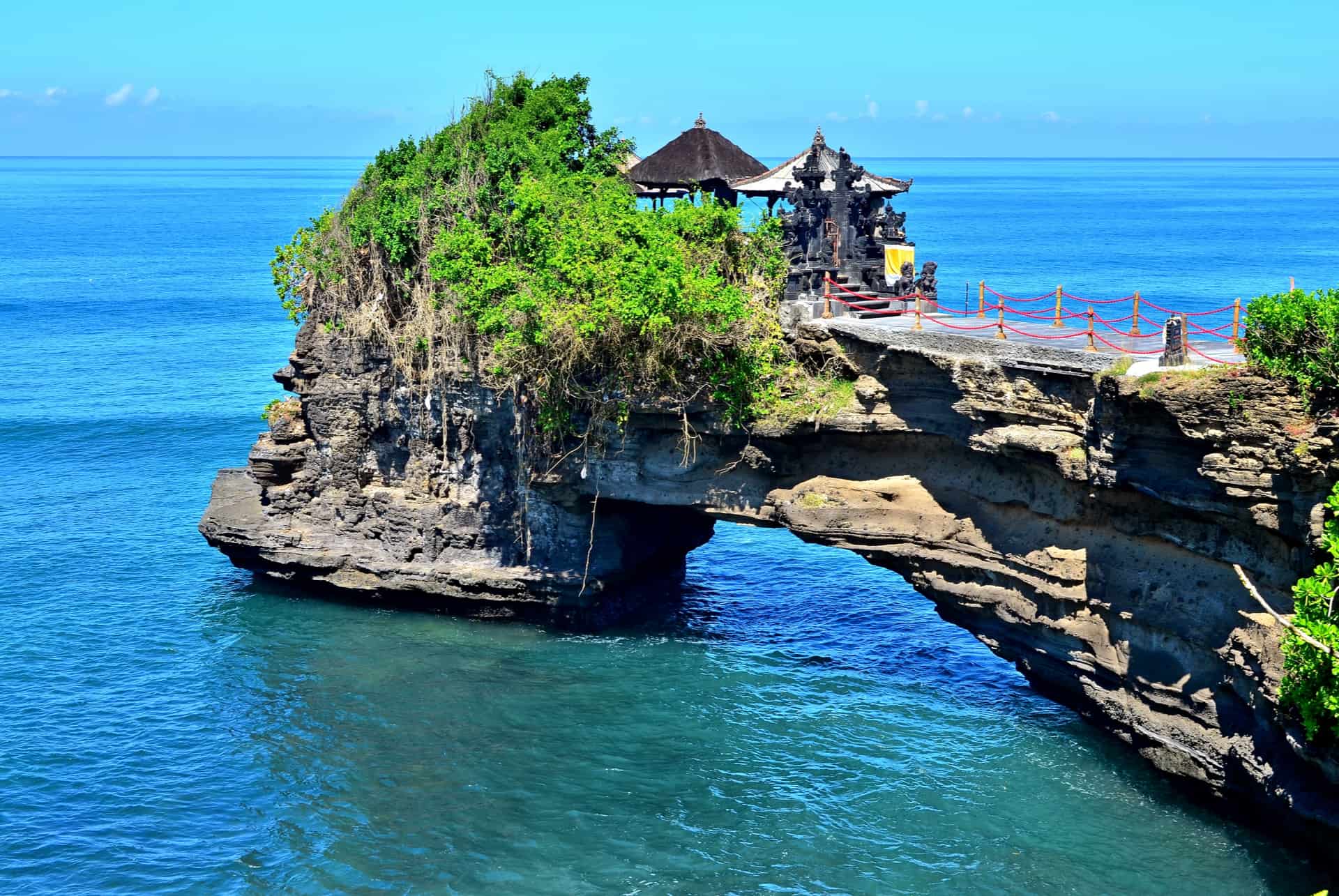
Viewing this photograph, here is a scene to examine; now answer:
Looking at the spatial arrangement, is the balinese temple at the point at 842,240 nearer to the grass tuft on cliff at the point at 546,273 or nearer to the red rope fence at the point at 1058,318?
the red rope fence at the point at 1058,318

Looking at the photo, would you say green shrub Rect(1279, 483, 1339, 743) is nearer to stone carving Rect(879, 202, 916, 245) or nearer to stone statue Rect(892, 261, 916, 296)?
stone statue Rect(892, 261, 916, 296)

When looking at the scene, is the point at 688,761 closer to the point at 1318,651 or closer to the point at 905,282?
the point at 1318,651

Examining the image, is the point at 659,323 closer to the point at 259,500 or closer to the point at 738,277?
the point at 738,277

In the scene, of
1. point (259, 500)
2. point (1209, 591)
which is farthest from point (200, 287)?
point (1209, 591)

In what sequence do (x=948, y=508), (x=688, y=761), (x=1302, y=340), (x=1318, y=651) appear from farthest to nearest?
(x=948, y=508) → (x=688, y=761) → (x=1302, y=340) → (x=1318, y=651)

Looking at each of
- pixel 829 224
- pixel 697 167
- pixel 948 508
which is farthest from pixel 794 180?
pixel 948 508

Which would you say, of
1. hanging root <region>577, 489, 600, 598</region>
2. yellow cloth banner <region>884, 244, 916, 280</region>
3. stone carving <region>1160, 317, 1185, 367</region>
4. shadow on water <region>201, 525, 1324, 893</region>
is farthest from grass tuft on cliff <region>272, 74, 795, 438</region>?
stone carving <region>1160, 317, 1185, 367</region>
